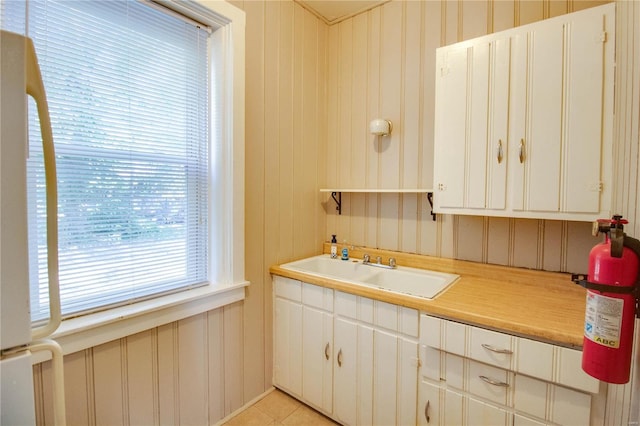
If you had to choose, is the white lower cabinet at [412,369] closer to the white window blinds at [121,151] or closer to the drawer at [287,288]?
the drawer at [287,288]

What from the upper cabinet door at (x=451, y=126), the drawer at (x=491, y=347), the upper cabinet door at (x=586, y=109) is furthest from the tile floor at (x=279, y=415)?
the upper cabinet door at (x=586, y=109)

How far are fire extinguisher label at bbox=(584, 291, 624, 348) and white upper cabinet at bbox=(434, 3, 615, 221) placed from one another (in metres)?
0.56

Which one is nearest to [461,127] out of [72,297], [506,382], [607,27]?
[607,27]

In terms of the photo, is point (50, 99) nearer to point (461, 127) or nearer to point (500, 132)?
point (461, 127)

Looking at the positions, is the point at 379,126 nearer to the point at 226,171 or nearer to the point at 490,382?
the point at 226,171

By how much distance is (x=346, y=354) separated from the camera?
166 centimetres

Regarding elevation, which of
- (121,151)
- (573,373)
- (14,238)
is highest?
(121,151)

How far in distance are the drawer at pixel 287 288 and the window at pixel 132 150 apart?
325 millimetres

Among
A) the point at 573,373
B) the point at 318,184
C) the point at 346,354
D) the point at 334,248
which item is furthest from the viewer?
the point at 318,184

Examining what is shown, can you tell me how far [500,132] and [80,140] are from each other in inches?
75.3

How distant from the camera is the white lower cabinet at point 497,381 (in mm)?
1047

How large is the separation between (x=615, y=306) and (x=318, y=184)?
1.86m

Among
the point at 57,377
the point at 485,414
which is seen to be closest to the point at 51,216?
the point at 57,377

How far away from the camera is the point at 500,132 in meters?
1.45
